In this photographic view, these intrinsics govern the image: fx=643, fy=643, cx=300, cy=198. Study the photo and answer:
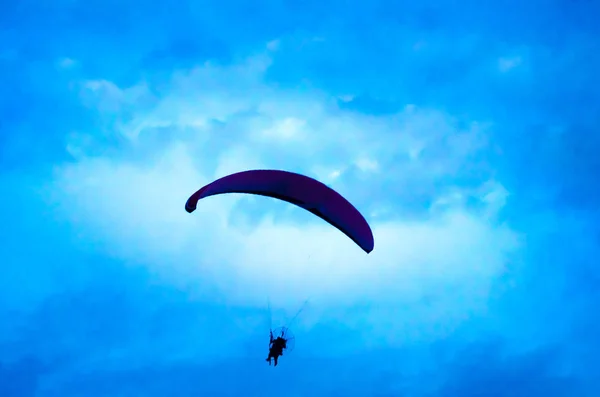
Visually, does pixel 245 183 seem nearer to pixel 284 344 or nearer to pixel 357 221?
pixel 357 221

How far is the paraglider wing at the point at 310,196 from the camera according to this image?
2311 centimetres

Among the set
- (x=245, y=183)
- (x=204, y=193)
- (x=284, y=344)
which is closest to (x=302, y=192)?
(x=245, y=183)

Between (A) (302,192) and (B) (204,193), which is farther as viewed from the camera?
(A) (302,192)

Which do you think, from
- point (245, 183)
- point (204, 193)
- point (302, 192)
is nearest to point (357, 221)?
point (302, 192)

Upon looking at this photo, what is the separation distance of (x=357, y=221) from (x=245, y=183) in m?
4.54

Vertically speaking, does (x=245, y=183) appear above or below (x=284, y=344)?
above

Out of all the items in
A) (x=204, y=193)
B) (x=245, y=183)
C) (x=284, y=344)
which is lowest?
(x=284, y=344)

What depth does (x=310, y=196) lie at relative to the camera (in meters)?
23.6

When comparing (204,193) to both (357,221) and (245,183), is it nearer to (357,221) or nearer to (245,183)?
(245,183)

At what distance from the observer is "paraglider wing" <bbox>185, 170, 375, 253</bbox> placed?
→ 75.8ft

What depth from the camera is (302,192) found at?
Result: 77.2ft

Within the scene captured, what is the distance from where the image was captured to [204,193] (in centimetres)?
2064

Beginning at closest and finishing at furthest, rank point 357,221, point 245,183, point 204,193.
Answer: point 204,193 → point 245,183 → point 357,221

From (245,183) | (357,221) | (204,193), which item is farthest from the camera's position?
(357,221)
